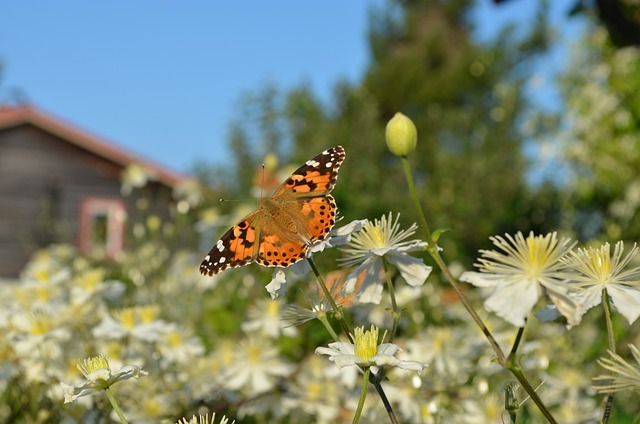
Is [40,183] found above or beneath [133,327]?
above

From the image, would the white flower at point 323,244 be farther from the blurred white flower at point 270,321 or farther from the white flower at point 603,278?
the blurred white flower at point 270,321

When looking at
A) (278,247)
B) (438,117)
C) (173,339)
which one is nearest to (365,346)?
(278,247)

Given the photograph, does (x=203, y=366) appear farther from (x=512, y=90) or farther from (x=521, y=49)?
(x=521, y=49)

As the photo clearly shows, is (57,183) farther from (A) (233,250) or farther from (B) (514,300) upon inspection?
(B) (514,300)

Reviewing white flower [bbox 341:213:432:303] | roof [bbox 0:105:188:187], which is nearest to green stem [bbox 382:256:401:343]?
white flower [bbox 341:213:432:303]

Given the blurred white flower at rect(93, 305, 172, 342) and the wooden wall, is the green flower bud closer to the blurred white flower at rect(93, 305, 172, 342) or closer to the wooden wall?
the blurred white flower at rect(93, 305, 172, 342)

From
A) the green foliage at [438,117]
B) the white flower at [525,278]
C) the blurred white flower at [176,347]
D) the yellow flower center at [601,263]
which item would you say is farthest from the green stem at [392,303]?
the green foliage at [438,117]
